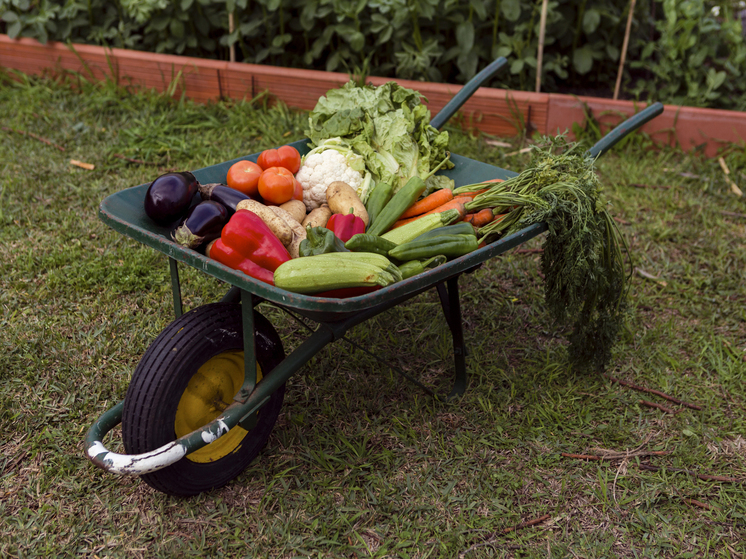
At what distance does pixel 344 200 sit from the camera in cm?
A: 226

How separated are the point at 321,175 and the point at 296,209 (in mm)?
247

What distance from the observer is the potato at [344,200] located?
2241 millimetres

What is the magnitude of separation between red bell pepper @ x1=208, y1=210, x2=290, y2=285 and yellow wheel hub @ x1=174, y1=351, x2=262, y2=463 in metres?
0.33

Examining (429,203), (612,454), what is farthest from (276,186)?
(612,454)

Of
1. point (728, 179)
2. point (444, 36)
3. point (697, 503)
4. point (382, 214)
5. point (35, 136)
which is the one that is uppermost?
point (444, 36)

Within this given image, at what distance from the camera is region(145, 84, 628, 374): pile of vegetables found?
1835mm

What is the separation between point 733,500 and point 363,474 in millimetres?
1305

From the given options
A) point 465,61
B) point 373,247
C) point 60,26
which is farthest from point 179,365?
point 60,26

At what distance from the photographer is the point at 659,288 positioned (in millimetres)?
3330

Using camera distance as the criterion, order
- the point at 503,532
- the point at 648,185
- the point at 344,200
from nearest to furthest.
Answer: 1. the point at 503,532
2. the point at 344,200
3. the point at 648,185

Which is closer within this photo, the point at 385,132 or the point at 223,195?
the point at 223,195

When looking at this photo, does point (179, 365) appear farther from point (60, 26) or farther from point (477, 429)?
point (60, 26)

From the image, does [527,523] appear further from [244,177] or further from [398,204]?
[244,177]

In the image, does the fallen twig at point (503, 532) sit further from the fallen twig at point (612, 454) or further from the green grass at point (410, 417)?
the fallen twig at point (612, 454)
